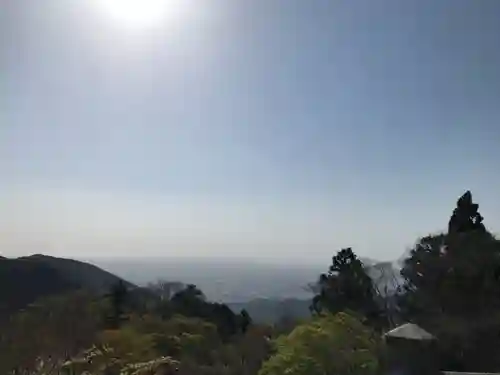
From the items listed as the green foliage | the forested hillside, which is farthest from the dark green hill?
the green foliage

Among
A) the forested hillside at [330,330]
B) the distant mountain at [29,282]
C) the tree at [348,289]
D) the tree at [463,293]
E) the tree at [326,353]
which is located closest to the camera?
the tree at [326,353]

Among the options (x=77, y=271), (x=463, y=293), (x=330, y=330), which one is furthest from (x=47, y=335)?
(x=77, y=271)

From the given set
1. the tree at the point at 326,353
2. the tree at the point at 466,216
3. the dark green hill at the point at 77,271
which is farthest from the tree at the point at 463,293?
the dark green hill at the point at 77,271

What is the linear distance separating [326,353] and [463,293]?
8494mm

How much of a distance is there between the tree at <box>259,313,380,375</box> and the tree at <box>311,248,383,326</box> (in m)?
10.9

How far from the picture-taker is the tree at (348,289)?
2569cm

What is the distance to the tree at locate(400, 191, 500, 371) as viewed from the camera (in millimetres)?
17922

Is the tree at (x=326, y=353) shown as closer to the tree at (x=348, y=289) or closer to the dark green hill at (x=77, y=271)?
the tree at (x=348, y=289)

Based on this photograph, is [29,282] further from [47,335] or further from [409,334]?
[409,334]

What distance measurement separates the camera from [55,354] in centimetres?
2066

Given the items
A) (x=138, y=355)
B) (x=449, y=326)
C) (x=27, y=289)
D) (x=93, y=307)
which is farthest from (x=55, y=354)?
(x=27, y=289)

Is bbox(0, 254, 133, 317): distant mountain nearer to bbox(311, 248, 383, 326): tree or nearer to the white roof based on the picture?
bbox(311, 248, 383, 326): tree

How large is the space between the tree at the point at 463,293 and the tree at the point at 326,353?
373cm

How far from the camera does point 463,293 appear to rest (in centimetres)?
1930
